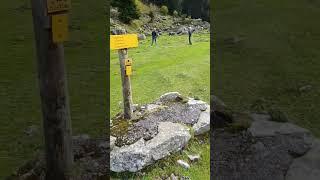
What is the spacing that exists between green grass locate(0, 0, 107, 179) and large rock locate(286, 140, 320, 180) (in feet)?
11.1

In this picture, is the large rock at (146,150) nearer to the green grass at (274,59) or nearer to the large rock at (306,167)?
the large rock at (306,167)

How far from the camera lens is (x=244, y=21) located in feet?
92.4

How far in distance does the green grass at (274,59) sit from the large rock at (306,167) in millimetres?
1857

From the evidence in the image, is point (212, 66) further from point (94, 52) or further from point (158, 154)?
point (158, 154)

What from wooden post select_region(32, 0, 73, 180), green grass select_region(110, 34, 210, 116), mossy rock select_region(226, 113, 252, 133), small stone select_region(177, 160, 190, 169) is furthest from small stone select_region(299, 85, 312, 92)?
wooden post select_region(32, 0, 73, 180)

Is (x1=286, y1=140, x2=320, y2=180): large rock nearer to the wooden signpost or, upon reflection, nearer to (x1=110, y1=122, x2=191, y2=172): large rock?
(x1=110, y1=122, x2=191, y2=172): large rock

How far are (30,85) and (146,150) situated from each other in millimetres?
6590

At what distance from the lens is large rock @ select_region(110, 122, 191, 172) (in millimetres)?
6598

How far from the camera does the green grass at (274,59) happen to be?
10.5 metres

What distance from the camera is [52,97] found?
5.11m

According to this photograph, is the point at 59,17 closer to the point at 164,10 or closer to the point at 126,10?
the point at 126,10

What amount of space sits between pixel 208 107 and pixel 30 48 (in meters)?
11.5


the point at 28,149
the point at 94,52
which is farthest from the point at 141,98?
the point at 94,52

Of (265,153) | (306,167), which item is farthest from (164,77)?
(306,167)
